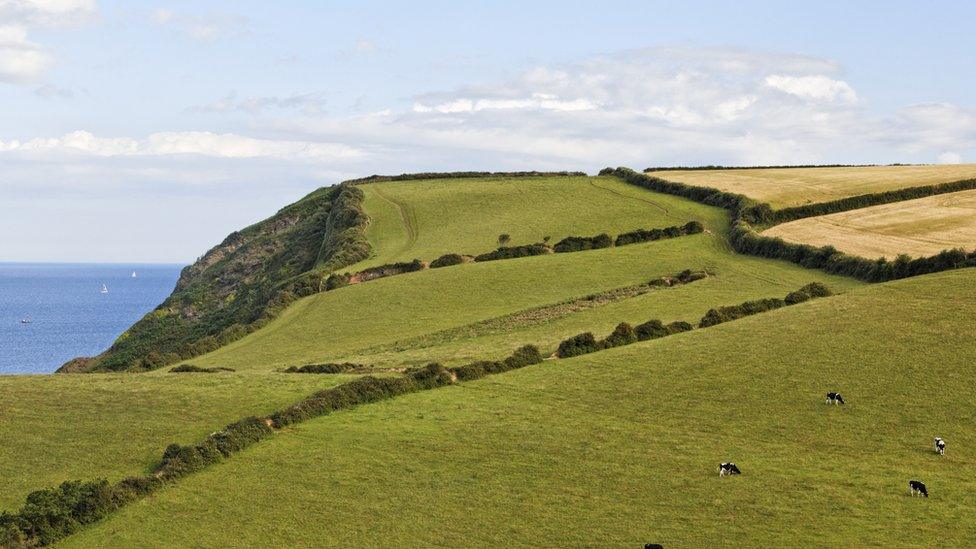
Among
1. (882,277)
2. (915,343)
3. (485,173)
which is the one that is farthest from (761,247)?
(485,173)

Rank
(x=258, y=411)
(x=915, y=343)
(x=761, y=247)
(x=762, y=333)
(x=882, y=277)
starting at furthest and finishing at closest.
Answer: (x=761, y=247)
(x=882, y=277)
(x=762, y=333)
(x=915, y=343)
(x=258, y=411)

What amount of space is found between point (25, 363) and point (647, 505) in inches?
5176

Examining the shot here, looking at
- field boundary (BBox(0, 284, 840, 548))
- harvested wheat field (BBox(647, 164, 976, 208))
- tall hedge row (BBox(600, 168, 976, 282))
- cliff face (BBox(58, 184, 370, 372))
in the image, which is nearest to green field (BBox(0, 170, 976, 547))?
field boundary (BBox(0, 284, 840, 548))

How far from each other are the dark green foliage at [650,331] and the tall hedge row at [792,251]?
→ 2140 cm

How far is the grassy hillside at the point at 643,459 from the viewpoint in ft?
133

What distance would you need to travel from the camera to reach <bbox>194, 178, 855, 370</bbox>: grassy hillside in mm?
76188

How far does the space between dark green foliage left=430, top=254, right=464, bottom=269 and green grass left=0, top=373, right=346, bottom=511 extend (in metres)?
40.0

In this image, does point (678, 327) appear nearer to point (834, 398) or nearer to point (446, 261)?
point (834, 398)

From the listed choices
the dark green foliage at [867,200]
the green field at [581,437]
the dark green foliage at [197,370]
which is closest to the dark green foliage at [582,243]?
the dark green foliage at [867,200]

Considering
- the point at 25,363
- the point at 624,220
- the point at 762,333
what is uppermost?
the point at 624,220

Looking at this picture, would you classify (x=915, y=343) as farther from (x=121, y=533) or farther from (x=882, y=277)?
(x=121, y=533)

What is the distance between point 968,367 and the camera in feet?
179

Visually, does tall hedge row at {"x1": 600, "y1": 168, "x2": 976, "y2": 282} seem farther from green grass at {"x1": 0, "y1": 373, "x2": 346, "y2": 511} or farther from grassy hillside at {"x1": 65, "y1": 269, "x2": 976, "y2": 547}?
green grass at {"x1": 0, "y1": 373, "x2": 346, "y2": 511}

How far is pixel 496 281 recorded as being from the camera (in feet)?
300
